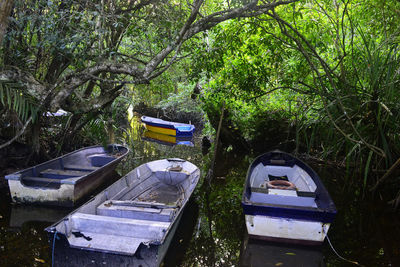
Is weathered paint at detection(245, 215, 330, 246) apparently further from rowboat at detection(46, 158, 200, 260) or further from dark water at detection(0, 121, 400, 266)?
rowboat at detection(46, 158, 200, 260)

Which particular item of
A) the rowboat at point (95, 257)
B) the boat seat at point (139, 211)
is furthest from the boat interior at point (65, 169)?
the rowboat at point (95, 257)

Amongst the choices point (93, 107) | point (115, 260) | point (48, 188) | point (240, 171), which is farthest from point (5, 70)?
point (240, 171)

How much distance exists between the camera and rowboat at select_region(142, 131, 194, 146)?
15703mm

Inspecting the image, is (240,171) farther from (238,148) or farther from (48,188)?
(48,188)

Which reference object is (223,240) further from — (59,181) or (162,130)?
(162,130)

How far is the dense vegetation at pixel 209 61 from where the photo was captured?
5691 millimetres

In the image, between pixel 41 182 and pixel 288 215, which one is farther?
pixel 41 182

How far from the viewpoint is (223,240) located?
5543 mm

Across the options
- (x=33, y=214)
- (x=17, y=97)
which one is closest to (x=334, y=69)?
(x=17, y=97)

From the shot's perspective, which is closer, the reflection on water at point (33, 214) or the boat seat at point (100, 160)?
the reflection on water at point (33, 214)

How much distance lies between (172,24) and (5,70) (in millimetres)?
3531

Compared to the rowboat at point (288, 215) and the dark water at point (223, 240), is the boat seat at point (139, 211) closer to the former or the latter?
the dark water at point (223, 240)

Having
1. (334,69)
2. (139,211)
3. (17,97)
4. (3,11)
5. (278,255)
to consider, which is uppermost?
(3,11)

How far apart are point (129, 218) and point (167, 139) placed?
11.6 metres
